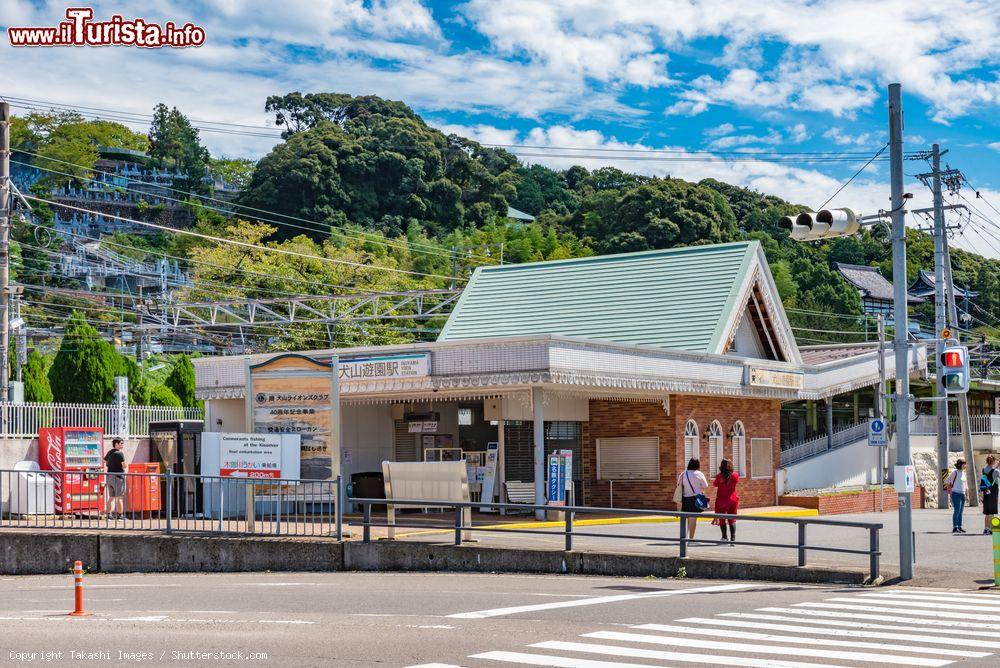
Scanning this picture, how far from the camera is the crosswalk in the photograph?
34.2 feet

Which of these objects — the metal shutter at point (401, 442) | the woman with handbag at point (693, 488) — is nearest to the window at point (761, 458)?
the metal shutter at point (401, 442)

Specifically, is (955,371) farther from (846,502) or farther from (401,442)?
A: (846,502)

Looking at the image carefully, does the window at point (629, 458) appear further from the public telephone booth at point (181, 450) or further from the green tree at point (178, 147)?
the green tree at point (178, 147)

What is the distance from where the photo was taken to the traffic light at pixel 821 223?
666 inches

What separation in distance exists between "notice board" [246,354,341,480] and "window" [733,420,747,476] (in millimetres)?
15604

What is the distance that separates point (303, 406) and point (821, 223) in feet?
34.0

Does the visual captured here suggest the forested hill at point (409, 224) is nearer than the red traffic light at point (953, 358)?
No

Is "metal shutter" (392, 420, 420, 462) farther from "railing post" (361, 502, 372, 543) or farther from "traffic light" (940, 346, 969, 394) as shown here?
"traffic light" (940, 346, 969, 394)

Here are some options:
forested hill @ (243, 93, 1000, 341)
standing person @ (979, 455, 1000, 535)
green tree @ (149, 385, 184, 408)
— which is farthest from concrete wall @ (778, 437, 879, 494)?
forested hill @ (243, 93, 1000, 341)

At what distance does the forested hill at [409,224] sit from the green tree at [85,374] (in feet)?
63.0

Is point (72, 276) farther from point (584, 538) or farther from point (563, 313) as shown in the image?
point (584, 538)

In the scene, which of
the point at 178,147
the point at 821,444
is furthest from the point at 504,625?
the point at 178,147

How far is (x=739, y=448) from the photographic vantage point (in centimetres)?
3475

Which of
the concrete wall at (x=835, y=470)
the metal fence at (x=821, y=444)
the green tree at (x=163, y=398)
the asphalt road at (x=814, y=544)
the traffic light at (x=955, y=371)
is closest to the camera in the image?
the asphalt road at (x=814, y=544)
